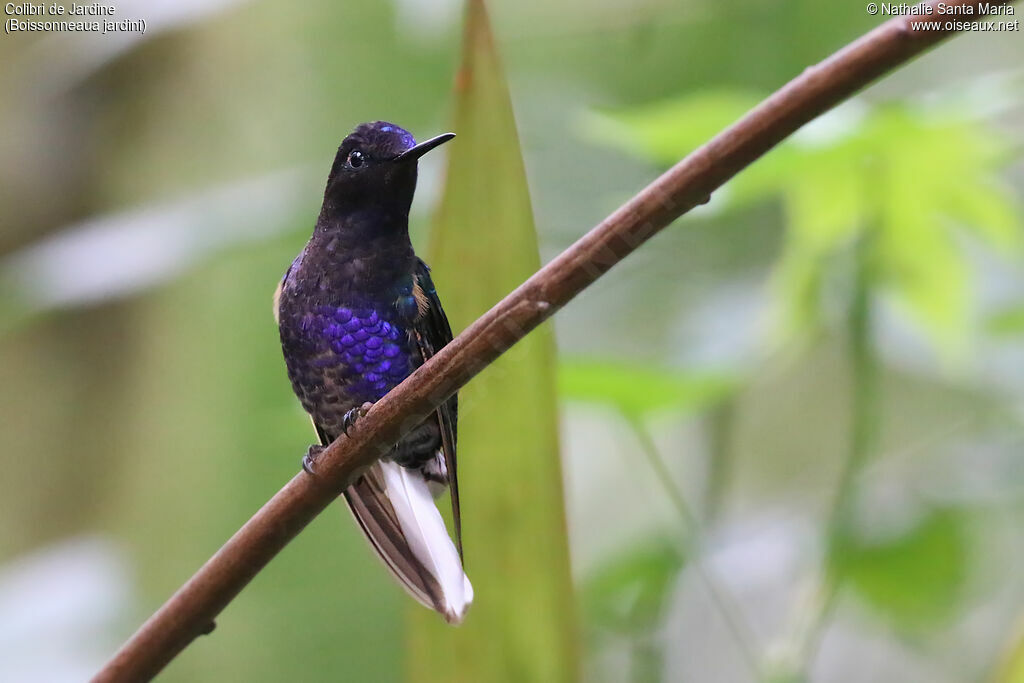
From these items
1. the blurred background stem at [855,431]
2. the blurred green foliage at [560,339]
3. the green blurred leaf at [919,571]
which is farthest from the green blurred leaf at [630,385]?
the green blurred leaf at [919,571]

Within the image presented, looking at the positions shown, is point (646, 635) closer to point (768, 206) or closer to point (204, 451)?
point (768, 206)

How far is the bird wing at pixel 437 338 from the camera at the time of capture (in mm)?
655

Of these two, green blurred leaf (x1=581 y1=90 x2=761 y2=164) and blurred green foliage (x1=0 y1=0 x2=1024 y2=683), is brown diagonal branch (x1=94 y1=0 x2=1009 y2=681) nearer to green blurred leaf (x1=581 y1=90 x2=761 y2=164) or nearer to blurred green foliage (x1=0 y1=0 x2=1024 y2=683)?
blurred green foliage (x1=0 y1=0 x2=1024 y2=683)

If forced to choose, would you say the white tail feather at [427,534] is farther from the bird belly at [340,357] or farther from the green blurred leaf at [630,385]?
the green blurred leaf at [630,385]

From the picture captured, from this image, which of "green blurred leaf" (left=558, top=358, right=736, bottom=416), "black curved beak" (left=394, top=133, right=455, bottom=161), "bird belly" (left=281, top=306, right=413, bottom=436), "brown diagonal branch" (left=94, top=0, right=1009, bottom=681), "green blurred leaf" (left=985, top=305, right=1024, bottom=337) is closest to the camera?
"brown diagonal branch" (left=94, top=0, right=1009, bottom=681)

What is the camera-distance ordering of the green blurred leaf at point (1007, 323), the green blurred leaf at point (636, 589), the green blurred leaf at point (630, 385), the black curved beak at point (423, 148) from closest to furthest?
1. the black curved beak at point (423, 148)
2. the green blurred leaf at point (630, 385)
3. the green blurred leaf at point (636, 589)
4. the green blurred leaf at point (1007, 323)

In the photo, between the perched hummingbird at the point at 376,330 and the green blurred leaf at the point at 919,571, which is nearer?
the perched hummingbird at the point at 376,330

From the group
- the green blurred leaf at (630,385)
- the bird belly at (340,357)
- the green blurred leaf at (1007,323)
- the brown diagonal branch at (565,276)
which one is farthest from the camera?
the green blurred leaf at (1007,323)

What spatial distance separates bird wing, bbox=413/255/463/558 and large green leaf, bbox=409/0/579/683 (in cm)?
6

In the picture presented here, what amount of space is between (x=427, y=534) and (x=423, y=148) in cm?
29

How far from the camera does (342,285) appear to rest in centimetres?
76

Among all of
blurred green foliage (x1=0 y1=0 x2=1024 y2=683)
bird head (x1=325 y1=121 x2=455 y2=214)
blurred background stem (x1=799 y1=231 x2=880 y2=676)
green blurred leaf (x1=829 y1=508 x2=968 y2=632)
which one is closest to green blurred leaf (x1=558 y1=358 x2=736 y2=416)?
blurred green foliage (x1=0 y1=0 x2=1024 y2=683)

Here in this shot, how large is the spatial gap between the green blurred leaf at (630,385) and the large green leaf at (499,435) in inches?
14.8

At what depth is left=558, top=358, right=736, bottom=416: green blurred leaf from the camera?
94 cm
